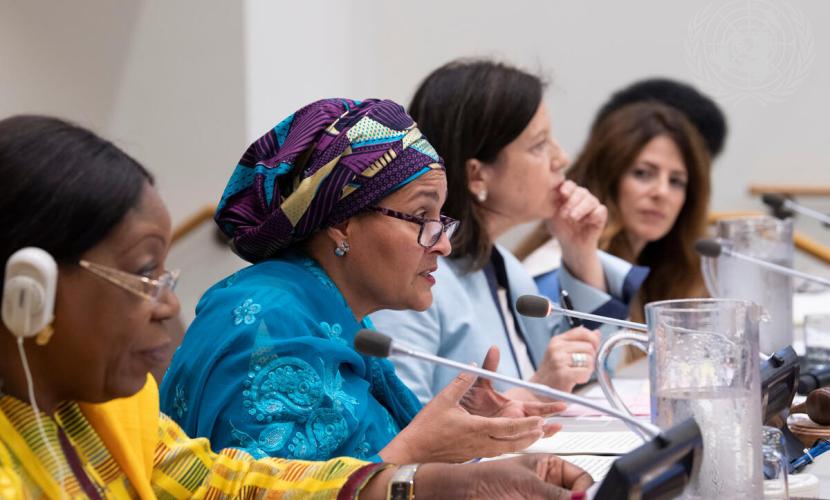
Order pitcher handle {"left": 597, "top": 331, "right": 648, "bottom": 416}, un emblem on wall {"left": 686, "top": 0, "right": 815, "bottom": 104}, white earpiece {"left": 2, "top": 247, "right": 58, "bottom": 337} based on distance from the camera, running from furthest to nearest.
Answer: un emblem on wall {"left": 686, "top": 0, "right": 815, "bottom": 104} → pitcher handle {"left": 597, "top": 331, "right": 648, "bottom": 416} → white earpiece {"left": 2, "top": 247, "right": 58, "bottom": 337}

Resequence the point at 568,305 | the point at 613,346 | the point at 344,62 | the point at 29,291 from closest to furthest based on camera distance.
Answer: the point at 29,291 < the point at 613,346 < the point at 568,305 < the point at 344,62

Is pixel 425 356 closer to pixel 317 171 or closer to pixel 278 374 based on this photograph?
pixel 278 374

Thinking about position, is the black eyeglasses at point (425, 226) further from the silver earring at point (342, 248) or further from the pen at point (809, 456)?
the pen at point (809, 456)

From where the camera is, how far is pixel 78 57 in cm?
402

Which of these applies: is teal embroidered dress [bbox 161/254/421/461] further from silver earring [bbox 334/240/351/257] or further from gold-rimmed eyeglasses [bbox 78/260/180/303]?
gold-rimmed eyeglasses [bbox 78/260/180/303]

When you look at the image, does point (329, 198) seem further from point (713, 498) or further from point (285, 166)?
point (713, 498)

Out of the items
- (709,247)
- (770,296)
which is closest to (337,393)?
(709,247)

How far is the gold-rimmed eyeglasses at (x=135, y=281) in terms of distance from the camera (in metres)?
1.03

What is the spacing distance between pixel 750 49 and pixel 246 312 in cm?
238

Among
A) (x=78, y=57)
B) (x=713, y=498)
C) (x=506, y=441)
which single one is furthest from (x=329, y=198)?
(x=78, y=57)

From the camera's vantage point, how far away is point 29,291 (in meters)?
0.95

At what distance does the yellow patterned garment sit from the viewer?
3.48 feet

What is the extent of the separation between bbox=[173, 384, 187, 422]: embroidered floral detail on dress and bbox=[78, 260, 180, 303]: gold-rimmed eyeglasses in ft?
1.41

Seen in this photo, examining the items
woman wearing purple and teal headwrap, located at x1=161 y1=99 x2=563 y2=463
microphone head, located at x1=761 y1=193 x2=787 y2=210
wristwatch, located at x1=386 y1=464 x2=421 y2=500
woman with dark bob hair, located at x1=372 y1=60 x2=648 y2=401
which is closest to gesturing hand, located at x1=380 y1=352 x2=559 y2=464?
woman wearing purple and teal headwrap, located at x1=161 y1=99 x2=563 y2=463
